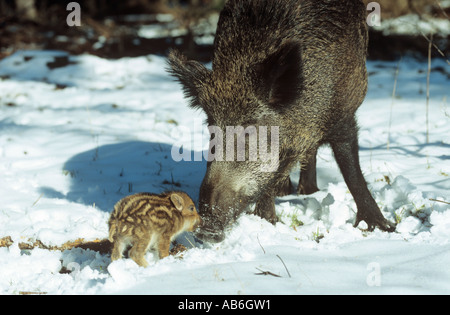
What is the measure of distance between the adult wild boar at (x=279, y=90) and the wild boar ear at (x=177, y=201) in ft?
0.46

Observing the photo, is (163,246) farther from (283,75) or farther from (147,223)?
(283,75)

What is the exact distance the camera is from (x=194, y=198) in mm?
4445

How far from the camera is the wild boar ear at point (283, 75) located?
10.9 ft

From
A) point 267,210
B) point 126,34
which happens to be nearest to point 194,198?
point 267,210

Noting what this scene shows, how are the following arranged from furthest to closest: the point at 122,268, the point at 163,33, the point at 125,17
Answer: the point at 125,17, the point at 163,33, the point at 122,268

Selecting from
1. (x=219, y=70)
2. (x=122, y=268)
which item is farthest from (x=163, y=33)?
(x=122, y=268)

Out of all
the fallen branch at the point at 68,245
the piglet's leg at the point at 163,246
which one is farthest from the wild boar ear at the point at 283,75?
the fallen branch at the point at 68,245

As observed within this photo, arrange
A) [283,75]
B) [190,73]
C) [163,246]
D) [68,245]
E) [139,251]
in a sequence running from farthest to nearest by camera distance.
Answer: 1. [190,73]
2. [68,245]
3. [283,75]
4. [163,246]
5. [139,251]

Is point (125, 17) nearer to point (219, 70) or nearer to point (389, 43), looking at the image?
point (389, 43)

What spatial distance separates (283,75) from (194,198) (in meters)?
1.50

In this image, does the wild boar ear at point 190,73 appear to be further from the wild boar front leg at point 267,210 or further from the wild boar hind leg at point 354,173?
the wild boar hind leg at point 354,173

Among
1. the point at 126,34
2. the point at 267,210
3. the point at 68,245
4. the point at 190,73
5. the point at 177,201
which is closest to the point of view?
the point at 177,201
